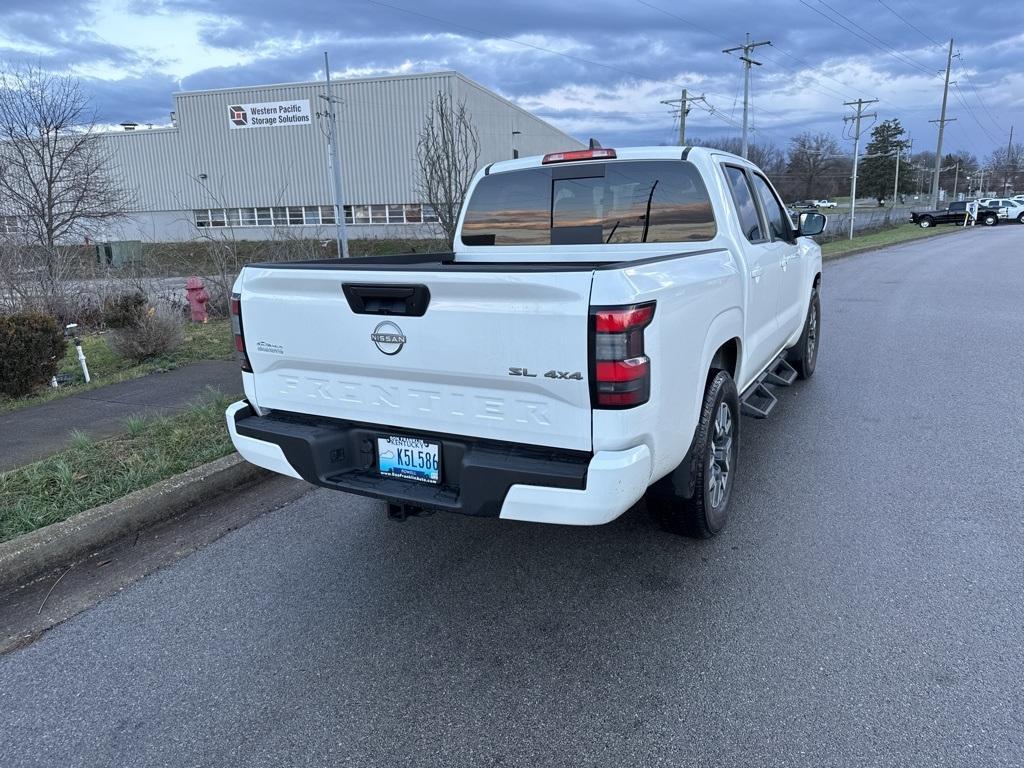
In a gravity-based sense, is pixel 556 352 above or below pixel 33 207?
below

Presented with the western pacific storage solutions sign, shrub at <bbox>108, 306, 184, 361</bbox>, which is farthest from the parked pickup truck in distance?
shrub at <bbox>108, 306, 184, 361</bbox>

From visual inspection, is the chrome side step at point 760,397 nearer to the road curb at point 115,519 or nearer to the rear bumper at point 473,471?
the rear bumper at point 473,471

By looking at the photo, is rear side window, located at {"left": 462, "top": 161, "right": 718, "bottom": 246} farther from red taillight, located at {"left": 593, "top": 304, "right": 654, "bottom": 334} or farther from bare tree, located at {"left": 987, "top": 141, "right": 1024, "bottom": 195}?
bare tree, located at {"left": 987, "top": 141, "right": 1024, "bottom": 195}

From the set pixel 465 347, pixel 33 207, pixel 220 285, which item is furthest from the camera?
pixel 33 207

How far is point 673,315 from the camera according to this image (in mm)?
2965

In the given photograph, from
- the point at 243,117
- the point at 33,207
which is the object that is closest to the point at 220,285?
the point at 33,207

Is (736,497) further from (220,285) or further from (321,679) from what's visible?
(220,285)

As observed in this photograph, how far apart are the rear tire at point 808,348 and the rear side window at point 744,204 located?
222 centimetres

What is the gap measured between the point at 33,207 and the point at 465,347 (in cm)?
1438

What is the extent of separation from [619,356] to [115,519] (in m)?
3.16

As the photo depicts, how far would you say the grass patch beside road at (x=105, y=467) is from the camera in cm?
413

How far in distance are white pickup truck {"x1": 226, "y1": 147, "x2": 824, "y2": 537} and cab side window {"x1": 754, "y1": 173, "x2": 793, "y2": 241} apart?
1107 millimetres

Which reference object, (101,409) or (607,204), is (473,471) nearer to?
(607,204)

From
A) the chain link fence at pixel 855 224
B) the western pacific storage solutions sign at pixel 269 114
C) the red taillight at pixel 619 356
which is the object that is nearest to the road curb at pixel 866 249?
the chain link fence at pixel 855 224
